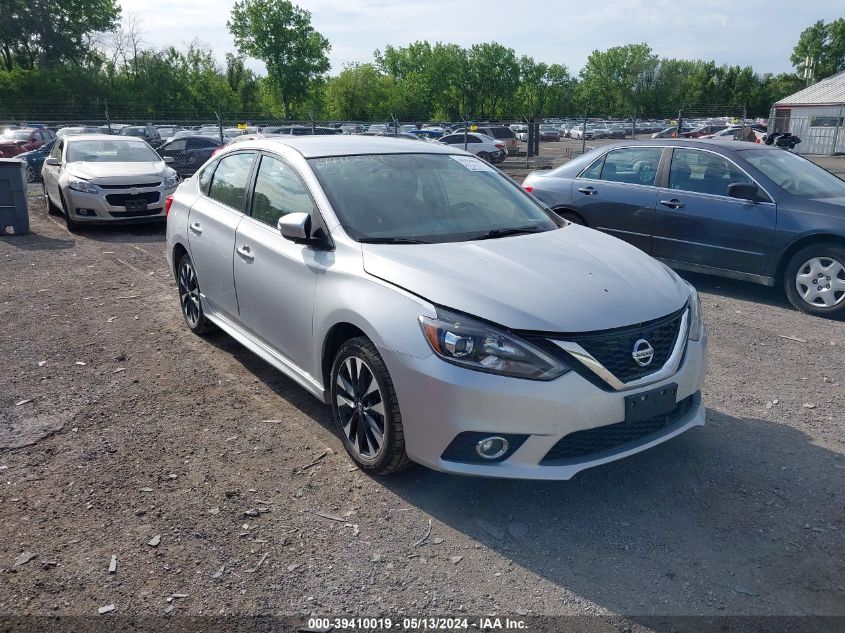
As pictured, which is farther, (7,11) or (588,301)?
(7,11)

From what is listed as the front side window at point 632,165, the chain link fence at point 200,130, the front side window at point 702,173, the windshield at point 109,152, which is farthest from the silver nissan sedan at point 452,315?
the chain link fence at point 200,130

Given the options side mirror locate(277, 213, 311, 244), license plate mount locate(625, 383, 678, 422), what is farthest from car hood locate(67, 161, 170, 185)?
license plate mount locate(625, 383, 678, 422)

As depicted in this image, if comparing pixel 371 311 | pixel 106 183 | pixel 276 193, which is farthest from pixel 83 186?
pixel 371 311

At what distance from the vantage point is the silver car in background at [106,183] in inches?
441

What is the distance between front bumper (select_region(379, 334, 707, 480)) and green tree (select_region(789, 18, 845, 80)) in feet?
360

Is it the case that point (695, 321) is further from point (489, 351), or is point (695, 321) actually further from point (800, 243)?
point (800, 243)

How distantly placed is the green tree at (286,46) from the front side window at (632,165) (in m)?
62.2

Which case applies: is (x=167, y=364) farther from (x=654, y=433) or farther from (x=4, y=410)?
(x=654, y=433)

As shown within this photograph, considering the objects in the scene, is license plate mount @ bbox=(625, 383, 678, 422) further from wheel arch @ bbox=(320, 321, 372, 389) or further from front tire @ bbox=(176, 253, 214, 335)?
front tire @ bbox=(176, 253, 214, 335)

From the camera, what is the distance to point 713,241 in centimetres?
725

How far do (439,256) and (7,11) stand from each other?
73.1 meters

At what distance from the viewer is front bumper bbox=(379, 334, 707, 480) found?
9.97 feet

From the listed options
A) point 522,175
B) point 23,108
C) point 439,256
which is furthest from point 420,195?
point 23,108

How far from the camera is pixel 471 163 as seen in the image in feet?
16.2
